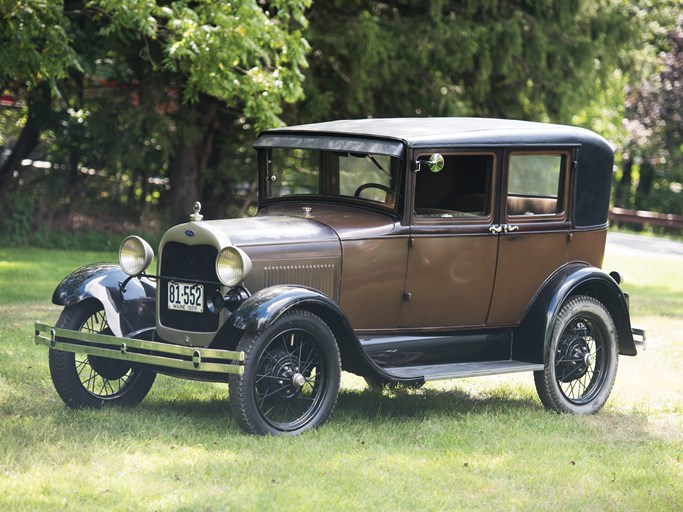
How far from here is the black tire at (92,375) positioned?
719cm

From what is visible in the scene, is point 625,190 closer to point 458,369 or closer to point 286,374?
point 458,369

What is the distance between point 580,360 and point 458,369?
1.13m

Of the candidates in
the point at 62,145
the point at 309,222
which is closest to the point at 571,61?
the point at 62,145

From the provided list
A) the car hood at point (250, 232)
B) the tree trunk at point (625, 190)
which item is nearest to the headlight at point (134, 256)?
the car hood at point (250, 232)

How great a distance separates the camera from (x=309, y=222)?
23.7 ft

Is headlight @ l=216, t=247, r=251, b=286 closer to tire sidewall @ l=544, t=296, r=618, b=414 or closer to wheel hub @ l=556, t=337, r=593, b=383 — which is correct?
tire sidewall @ l=544, t=296, r=618, b=414

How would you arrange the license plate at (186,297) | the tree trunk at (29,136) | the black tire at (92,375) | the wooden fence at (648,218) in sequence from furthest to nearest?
1. the wooden fence at (648,218)
2. the tree trunk at (29,136)
3. the black tire at (92,375)
4. the license plate at (186,297)

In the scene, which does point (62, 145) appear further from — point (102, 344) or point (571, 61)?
point (102, 344)

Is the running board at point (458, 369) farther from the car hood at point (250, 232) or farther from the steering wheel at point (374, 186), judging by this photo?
the steering wheel at point (374, 186)

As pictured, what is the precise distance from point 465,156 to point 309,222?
1.27 meters

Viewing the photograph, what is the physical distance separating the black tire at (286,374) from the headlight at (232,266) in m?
0.35

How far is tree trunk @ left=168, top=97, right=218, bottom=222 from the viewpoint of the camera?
18.3m

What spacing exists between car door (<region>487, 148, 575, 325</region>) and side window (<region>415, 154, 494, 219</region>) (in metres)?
0.12

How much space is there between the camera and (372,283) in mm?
7172
